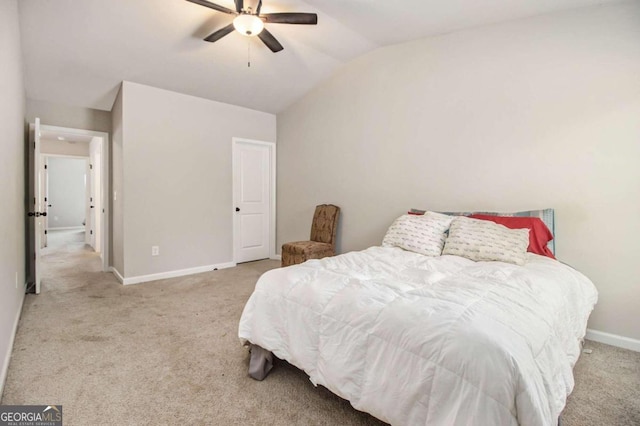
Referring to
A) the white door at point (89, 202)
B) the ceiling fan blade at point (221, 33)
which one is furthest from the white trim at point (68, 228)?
the ceiling fan blade at point (221, 33)

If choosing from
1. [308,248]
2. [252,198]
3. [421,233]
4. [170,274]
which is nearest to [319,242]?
[308,248]

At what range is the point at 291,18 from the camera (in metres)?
2.56

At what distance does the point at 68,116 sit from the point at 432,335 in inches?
199

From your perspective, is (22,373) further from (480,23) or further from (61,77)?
(480,23)

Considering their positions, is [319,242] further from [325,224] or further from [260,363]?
[260,363]

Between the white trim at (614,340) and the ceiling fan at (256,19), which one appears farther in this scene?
the ceiling fan at (256,19)

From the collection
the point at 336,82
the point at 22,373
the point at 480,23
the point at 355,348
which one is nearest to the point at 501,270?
the point at 355,348

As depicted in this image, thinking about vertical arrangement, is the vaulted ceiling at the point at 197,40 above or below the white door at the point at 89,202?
above

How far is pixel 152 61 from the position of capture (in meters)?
3.41

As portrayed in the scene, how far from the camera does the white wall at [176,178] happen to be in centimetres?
375

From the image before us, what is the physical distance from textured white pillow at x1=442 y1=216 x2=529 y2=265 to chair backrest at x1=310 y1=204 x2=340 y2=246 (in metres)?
1.78

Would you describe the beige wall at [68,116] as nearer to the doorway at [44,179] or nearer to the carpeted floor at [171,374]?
the doorway at [44,179]

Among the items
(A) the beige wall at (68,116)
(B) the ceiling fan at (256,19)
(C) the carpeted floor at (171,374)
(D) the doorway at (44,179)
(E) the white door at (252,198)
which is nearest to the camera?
(C) the carpeted floor at (171,374)

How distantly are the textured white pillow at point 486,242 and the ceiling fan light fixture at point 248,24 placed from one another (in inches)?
94.0
